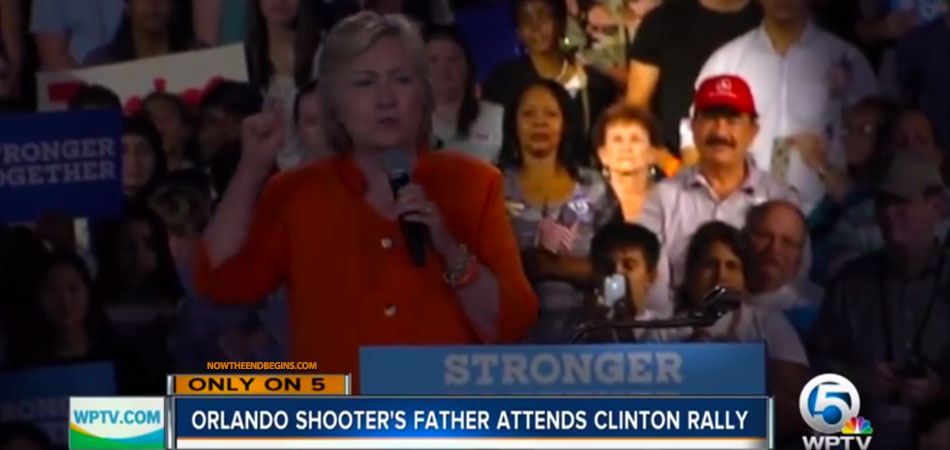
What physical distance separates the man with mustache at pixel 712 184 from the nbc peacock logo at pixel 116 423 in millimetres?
1319

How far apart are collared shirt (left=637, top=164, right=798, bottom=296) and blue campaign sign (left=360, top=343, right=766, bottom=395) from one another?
198 mm

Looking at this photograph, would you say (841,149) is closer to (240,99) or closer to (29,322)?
(240,99)

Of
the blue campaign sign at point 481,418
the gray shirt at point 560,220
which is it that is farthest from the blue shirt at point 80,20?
the gray shirt at point 560,220

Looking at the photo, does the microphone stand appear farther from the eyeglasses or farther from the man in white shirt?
the eyeglasses

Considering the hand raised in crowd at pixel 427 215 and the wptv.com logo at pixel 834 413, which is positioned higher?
the hand raised in crowd at pixel 427 215

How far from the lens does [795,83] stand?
14.3ft

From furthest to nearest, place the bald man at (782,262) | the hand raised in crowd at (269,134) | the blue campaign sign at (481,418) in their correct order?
the hand raised in crowd at (269,134) < the bald man at (782,262) < the blue campaign sign at (481,418)

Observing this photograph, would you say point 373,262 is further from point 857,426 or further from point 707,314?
point 857,426

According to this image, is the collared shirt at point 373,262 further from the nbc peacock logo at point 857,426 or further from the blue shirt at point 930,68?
the blue shirt at point 930,68

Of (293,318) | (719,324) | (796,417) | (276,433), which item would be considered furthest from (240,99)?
(796,417)

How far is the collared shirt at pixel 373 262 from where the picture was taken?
4.43m

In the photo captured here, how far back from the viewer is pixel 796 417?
4.36 meters

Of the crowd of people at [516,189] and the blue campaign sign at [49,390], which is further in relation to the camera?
the blue campaign sign at [49,390]

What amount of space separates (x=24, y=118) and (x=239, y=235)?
2.20ft
